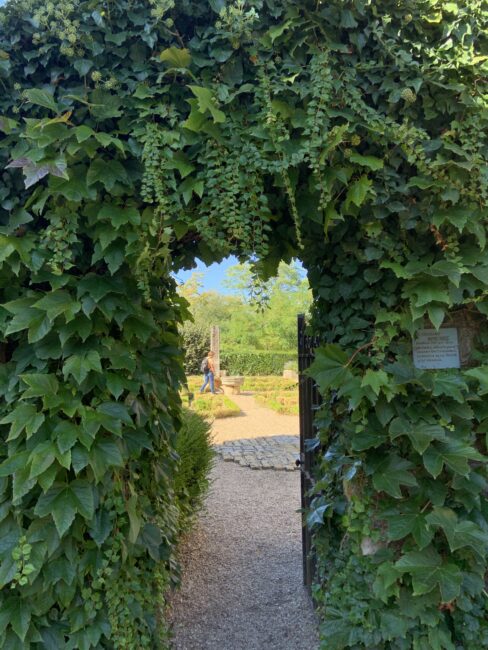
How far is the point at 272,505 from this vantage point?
5902mm

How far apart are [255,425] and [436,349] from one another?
951 cm

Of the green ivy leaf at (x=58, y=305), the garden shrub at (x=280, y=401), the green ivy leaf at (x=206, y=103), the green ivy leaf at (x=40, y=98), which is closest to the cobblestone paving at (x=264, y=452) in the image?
the garden shrub at (x=280, y=401)

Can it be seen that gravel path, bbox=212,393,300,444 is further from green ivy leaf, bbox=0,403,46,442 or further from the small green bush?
green ivy leaf, bbox=0,403,46,442

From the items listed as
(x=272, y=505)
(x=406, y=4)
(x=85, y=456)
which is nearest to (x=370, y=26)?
(x=406, y=4)

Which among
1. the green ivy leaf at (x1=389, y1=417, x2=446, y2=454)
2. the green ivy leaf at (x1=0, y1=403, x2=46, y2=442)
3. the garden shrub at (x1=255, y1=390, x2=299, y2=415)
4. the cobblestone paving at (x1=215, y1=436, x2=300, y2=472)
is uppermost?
the green ivy leaf at (x1=0, y1=403, x2=46, y2=442)

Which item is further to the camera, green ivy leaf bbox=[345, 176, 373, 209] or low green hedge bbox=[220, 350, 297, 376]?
low green hedge bbox=[220, 350, 297, 376]

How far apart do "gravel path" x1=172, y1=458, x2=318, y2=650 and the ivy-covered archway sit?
1272 millimetres

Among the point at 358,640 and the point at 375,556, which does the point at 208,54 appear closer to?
the point at 375,556

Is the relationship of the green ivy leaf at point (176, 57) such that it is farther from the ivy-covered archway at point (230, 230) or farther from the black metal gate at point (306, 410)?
the black metal gate at point (306, 410)

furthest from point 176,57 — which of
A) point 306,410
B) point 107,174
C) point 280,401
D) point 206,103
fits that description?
point 280,401

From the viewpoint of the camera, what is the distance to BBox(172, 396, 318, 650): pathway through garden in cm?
307

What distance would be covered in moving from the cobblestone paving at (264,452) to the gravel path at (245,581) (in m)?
1.47


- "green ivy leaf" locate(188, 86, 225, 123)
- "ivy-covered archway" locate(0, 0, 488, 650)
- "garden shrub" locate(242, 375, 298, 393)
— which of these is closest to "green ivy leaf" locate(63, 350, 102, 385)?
"ivy-covered archway" locate(0, 0, 488, 650)

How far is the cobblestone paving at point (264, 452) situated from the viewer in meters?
7.79
